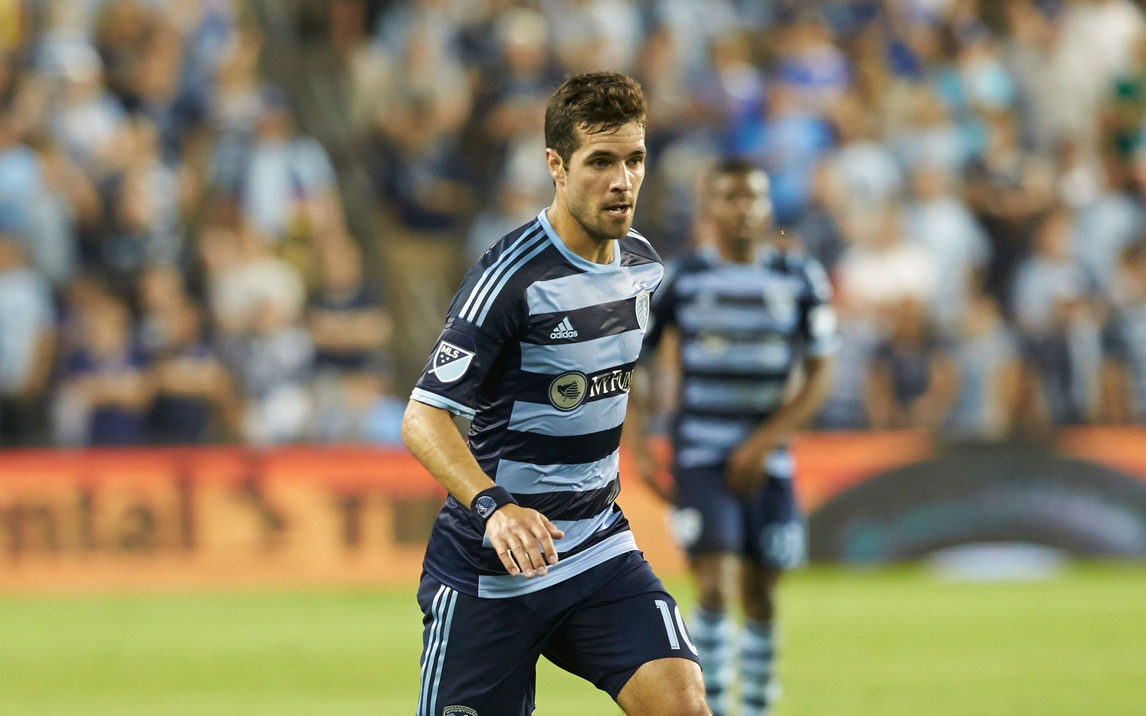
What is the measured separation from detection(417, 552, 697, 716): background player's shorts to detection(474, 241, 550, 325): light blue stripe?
874mm

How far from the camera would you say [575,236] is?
5168 millimetres

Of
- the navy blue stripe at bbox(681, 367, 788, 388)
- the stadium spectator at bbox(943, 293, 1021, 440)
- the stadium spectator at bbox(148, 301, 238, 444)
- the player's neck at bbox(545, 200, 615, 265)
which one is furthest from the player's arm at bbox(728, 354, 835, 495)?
the stadium spectator at bbox(148, 301, 238, 444)

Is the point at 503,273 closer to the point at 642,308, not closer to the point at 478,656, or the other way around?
the point at 642,308

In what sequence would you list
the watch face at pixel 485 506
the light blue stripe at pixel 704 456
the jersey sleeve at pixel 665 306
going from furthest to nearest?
the jersey sleeve at pixel 665 306 → the light blue stripe at pixel 704 456 → the watch face at pixel 485 506

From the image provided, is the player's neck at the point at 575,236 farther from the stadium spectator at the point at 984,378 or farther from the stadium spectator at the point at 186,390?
the stadium spectator at the point at 984,378

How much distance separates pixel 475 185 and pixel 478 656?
447 inches

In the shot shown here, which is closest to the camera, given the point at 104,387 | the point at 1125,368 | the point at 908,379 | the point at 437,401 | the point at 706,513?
the point at 437,401

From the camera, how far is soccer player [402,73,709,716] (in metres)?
4.96

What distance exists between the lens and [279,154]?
1518 cm

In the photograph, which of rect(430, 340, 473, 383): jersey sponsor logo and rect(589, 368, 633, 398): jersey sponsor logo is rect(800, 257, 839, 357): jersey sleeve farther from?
rect(430, 340, 473, 383): jersey sponsor logo

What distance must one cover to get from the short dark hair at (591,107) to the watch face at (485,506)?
1036 mm

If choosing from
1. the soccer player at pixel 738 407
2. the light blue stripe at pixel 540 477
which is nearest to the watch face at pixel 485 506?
the light blue stripe at pixel 540 477

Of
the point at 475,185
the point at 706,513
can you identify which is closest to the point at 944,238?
the point at 475,185

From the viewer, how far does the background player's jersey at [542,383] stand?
5.00m
